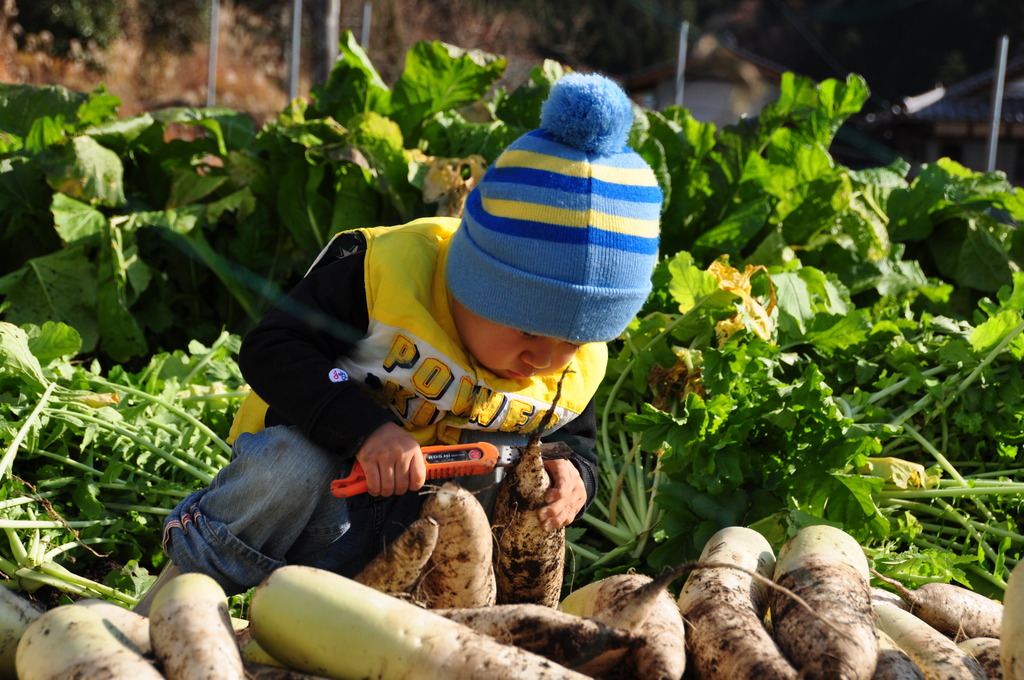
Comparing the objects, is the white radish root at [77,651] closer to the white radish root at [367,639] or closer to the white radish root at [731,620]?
the white radish root at [367,639]

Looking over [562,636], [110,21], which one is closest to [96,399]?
[562,636]

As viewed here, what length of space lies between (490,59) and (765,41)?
1482 inches

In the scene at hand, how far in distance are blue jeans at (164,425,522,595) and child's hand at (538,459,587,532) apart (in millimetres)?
280

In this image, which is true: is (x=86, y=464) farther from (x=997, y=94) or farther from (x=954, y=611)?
(x=997, y=94)

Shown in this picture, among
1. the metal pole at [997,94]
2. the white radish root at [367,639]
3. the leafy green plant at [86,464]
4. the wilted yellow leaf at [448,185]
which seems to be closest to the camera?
the white radish root at [367,639]

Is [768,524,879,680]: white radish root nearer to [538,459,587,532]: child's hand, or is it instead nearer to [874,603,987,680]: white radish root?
[874,603,987,680]: white radish root

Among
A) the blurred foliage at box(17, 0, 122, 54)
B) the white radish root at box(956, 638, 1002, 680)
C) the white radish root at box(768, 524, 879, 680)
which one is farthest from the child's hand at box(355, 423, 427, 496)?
the blurred foliage at box(17, 0, 122, 54)

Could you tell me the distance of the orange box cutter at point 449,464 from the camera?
1.89m

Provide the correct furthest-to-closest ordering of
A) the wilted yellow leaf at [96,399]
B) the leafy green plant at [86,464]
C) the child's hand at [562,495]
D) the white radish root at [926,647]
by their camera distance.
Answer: the wilted yellow leaf at [96,399] → the leafy green plant at [86,464] → the child's hand at [562,495] → the white radish root at [926,647]

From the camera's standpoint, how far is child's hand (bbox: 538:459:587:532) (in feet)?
6.63

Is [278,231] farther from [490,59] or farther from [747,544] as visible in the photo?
[747,544]

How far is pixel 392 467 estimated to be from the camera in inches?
72.8

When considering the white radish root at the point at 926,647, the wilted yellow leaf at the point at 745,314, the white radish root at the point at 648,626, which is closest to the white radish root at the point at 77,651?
the white radish root at the point at 648,626

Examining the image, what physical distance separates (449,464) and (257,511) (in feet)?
1.36
